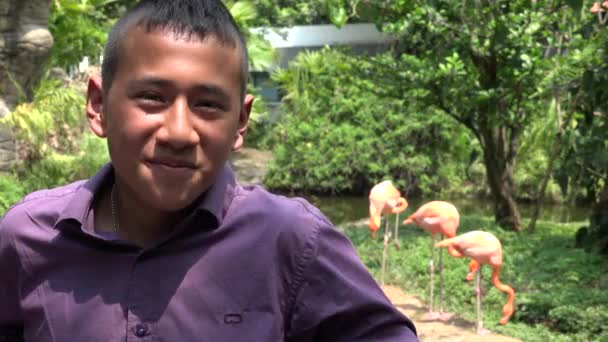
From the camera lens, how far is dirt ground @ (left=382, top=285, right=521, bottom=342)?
4965 mm

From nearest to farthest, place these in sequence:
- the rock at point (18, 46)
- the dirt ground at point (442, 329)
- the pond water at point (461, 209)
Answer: the dirt ground at point (442, 329)
the rock at point (18, 46)
the pond water at point (461, 209)

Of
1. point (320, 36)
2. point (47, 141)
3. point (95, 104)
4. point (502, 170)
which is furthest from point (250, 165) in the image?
point (95, 104)

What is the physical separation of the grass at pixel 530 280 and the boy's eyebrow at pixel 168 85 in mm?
4239

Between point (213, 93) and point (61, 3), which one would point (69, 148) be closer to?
point (61, 3)

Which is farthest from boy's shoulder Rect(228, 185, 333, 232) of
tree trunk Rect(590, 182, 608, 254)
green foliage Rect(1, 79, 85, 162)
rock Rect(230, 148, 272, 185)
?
rock Rect(230, 148, 272, 185)

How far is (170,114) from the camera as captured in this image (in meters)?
1.14

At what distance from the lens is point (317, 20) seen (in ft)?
80.0

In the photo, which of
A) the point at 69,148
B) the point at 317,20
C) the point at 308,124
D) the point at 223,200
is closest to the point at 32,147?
the point at 69,148

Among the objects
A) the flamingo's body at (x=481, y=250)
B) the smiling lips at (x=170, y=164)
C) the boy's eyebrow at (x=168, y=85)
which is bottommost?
the flamingo's body at (x=481, y=250)

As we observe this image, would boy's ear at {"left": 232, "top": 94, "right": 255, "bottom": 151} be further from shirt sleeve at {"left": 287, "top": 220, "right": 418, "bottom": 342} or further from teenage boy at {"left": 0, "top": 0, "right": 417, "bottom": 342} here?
shirt sleeve at {"left": 287, "top": 220, "right": 418, "bottom": 342}

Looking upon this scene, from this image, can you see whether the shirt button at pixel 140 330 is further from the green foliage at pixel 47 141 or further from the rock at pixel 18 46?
the rock at pixel 18 46

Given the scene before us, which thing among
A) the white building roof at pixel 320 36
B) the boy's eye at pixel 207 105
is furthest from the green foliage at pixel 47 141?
the white building roof at pixel 320 36

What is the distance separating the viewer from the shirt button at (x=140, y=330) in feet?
3.73

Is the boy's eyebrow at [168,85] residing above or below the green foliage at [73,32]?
above
